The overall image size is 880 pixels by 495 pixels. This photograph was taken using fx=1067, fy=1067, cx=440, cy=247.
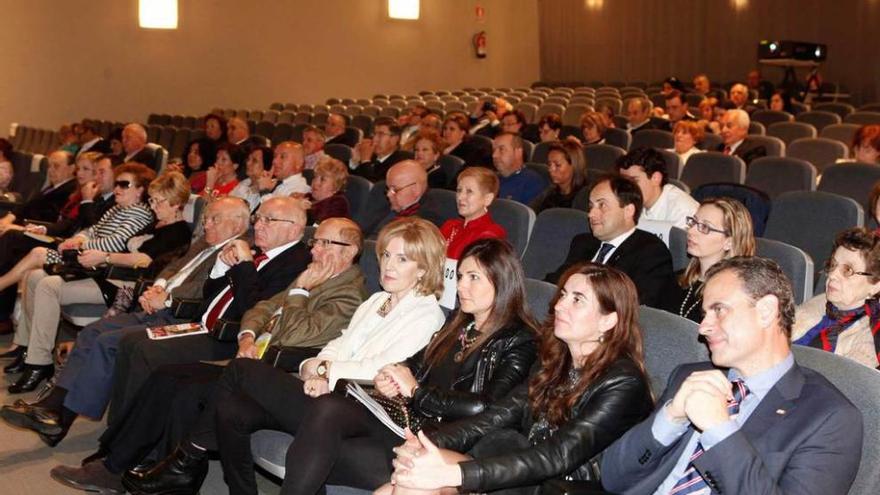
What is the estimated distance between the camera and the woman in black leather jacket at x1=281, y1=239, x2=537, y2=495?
119 inches

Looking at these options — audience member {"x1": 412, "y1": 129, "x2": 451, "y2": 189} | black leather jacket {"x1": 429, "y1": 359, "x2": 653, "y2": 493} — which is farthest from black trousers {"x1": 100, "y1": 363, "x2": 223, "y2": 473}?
audience member {"x1": 412, "y1": 129, "x2": 451, "y2": 189}

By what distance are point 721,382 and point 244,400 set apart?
5.79 ft

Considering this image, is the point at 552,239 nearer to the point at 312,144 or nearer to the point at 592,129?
the point at 592,129

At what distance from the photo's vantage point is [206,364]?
405 centimetres

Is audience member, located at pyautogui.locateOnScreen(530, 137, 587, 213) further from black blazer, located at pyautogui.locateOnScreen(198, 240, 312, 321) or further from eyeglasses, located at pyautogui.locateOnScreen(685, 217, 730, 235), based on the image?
eyeglasses, located at pyautogui.locateOnScreen(685, 217, 730, 235)

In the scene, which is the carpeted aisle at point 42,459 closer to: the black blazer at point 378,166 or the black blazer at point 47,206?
the black blazer at point 47,206

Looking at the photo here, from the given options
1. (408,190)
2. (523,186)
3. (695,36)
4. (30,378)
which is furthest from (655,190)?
(695,36)

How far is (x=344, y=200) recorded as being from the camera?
237 inches

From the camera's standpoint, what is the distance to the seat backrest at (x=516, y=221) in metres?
4.78

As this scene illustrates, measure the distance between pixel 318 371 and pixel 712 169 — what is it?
3.80 m

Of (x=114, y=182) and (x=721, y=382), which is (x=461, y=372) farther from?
(x=114, y=182)

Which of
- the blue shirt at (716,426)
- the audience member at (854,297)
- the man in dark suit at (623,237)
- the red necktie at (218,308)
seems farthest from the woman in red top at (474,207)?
the blue shirt at (716,426)

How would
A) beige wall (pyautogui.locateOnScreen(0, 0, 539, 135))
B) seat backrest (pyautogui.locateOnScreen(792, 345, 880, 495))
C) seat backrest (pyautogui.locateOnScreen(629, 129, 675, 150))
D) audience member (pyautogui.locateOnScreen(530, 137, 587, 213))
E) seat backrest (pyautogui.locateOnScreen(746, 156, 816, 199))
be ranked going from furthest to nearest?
beige wall (pyautogui.locateOnScreen(0, 0, 539, 135)), seat backrest (pyautogui.locateOnScreen(629, 129, 675, 150)), seat backrest (pyautogui.locateOnScreen(746, 156, 816, 199)), audience member (pyautogui.locateOnScreen(530, 137, 587, 213)), seat backrest (pyautogui.locateOnScreen(792, 345, 880, 495))

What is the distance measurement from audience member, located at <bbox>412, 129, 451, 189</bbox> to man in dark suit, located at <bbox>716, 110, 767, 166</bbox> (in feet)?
7.07
